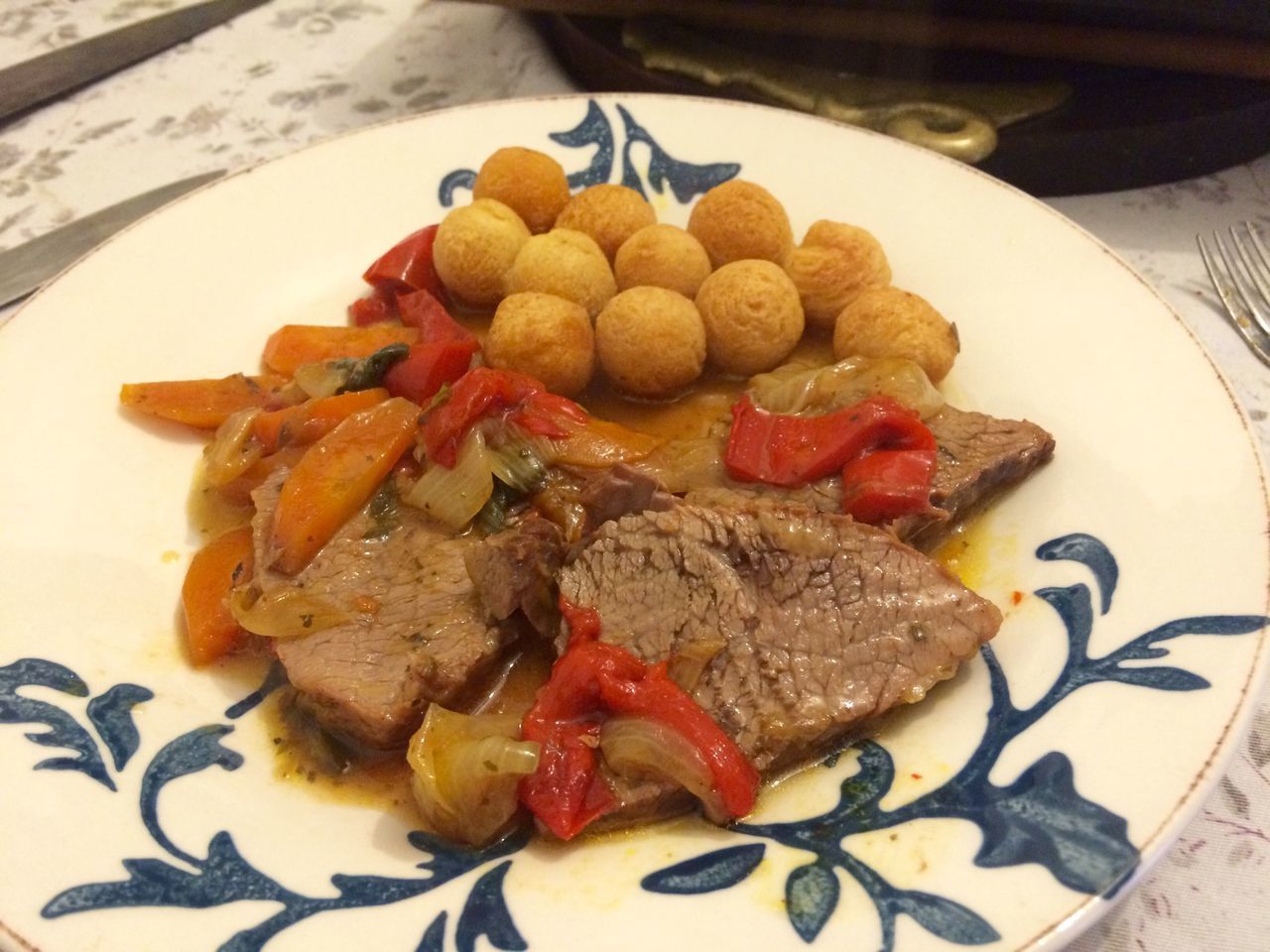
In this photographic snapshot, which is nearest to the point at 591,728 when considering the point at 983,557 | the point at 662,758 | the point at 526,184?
the point at 662,758

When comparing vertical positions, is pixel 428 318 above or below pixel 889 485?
above

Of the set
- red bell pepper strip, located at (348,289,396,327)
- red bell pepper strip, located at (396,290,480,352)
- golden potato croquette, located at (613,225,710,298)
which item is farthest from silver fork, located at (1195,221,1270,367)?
red bell pepper strip, located at (348,289,396,327)

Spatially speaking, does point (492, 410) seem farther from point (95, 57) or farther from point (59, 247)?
point (95, 57)

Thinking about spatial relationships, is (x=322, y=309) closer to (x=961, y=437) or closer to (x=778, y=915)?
(x=961, y=437)

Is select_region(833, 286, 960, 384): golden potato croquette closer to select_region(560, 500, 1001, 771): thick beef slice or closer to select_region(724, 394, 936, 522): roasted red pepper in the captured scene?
select_region(724, 394, 936, 522): roasted red pepper

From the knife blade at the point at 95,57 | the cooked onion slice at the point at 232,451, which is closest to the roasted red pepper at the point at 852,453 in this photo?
the cooked onion slice at the point at 232,451

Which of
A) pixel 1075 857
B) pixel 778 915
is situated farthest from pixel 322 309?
pixel 1075 857
